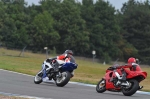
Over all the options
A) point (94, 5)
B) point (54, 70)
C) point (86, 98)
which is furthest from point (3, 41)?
point (86, 98)

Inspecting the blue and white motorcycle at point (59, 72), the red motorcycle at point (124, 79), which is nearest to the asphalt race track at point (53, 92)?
the red motorcycle at point (124, 79)

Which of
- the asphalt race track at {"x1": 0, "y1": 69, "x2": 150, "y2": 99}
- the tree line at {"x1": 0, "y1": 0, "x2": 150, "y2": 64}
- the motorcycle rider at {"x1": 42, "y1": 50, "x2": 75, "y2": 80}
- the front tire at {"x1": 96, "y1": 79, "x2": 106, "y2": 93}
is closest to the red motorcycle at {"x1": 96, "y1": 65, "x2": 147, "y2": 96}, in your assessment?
the front tire at {"x1": 96, "y1": 79, "x2": 106, "y2": 93}

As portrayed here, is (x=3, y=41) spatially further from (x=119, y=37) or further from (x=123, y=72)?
(x=123, y=72)

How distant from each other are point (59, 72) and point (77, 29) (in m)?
61.1

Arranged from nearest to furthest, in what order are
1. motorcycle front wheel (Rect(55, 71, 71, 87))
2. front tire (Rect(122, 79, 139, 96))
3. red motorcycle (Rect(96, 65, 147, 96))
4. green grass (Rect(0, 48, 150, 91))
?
front tire (Rect(122, 79, 139, 96)) → red motorcycle (Rect(96, 65, 147, 96)) → motorcycle front wheel (Rect(55, 71, 71, 87)) → green grass (Rect(0, 48, 150, 91))

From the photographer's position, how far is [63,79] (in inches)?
720

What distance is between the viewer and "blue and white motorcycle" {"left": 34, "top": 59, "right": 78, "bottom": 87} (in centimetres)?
1822

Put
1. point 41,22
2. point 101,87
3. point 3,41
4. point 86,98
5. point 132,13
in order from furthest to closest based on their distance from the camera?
point 132,13 < point 41,22 < point 3,41 < point 101,87 < point 86,98

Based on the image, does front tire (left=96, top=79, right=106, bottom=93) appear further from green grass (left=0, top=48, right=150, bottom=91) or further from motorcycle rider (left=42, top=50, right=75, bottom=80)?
green grass (left=0, top=48, right=150, bottom=91)

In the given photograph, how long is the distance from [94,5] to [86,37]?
1415 centimetres

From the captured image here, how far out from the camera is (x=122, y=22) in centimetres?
9894

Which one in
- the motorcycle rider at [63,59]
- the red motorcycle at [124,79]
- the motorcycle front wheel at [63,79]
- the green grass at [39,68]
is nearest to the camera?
the red motorcycle at [124,79]

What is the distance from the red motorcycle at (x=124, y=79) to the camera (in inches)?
619

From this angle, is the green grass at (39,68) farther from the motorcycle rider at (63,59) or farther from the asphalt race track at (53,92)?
the asphalt race track at (53,92)
